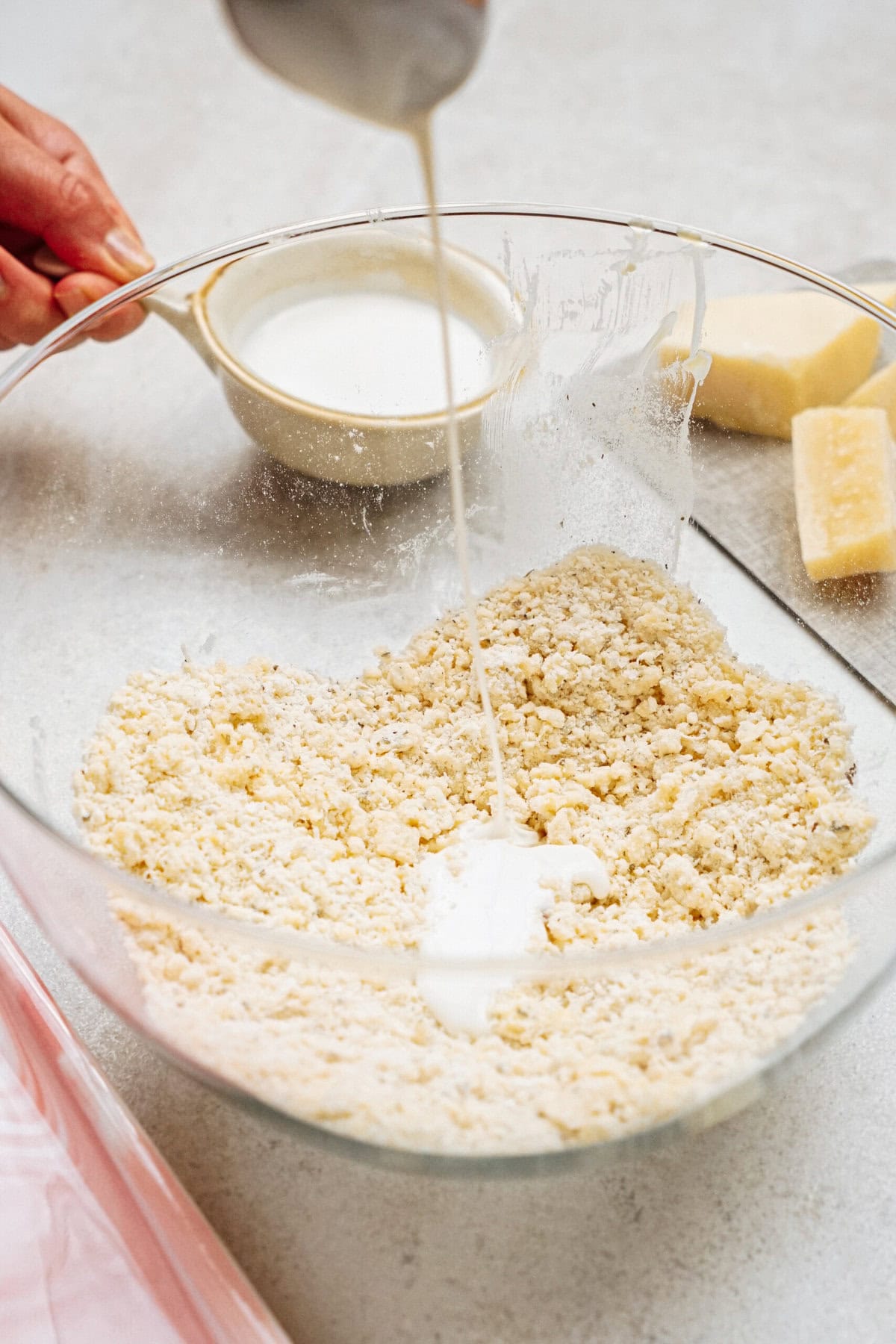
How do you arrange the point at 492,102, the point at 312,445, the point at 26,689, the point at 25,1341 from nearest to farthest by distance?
the point at 25,1341 → the point at 26,689 → the point at 312,445 → the point at 492,102

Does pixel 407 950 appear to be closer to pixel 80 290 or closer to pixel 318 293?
pixel 318 293

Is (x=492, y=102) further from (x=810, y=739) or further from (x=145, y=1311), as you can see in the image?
(x=145, y=1311)

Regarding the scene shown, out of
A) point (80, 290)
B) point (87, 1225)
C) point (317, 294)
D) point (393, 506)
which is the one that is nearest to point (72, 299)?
point (80, 290)

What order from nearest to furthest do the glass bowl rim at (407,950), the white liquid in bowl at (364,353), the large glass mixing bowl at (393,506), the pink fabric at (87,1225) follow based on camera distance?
the glass bowl rim at (407,950) → the pink fabric at (87,1225) → the large glass mixing bowl at (393,506) → the white liquid in bowl at (364,353)

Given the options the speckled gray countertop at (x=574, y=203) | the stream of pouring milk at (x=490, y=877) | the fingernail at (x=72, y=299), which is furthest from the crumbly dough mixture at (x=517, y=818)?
the fingernail at (x=72, y=299)

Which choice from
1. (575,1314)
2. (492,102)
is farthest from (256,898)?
(492,102)

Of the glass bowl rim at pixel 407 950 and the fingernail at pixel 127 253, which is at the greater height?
the fingernail at pixel 127 253

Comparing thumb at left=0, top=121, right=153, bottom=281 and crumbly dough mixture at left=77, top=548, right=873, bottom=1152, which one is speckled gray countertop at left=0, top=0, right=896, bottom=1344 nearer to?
crumbly dough mixture at left=77, top=548, right=873, bottom=1152

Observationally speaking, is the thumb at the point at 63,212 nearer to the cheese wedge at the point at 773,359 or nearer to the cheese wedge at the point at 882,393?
the cheese wedge at the point at 773,359
